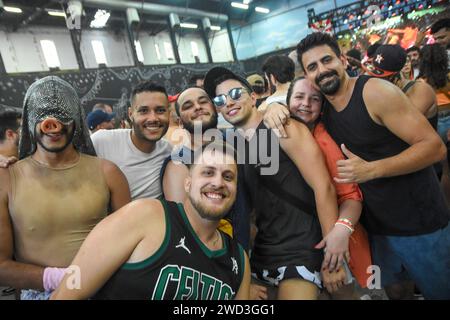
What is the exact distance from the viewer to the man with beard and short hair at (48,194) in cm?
181

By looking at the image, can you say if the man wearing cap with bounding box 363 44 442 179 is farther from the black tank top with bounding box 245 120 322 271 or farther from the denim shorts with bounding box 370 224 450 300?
the black tank top with bounding box 245 120 322 271

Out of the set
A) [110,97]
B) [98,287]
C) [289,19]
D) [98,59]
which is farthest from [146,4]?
[98,287]

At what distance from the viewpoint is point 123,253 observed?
155cm

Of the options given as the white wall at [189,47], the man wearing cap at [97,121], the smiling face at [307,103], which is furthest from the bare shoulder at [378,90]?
the white wall at [189,47]

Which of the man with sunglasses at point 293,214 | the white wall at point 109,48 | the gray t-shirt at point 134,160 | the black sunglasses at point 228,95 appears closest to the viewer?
the man with sunglasses at point 293,214

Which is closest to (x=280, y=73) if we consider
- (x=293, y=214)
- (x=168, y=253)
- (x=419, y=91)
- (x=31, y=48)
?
(x=419, y=91)

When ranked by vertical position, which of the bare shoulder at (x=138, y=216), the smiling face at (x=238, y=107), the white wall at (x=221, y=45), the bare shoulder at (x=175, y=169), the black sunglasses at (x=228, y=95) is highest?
the white wall at (x=221, y=45)

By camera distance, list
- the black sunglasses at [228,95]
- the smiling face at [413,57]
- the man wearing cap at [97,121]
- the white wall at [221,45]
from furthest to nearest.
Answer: the white wall at [221,45] → the man wearing cap at [97,121] → the smiling face at [413,57] → the black sunglasses at [228,95]

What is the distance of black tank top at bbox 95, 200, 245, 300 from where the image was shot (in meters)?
1.56

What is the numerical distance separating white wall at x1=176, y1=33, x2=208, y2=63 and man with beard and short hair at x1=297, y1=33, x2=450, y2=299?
19636mm

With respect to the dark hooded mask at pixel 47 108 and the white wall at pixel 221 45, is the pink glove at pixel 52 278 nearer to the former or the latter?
the dark hooded mask at pixel 47 108

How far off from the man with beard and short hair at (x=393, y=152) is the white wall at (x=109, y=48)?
17.2 meters
